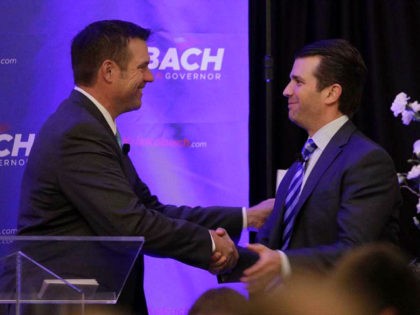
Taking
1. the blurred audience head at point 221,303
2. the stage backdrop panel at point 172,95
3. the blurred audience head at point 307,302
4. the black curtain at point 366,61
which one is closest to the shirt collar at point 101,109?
the stage backdrop panel at point 172,95

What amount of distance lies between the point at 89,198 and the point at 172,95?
1.61 meters

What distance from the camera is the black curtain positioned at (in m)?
4.91

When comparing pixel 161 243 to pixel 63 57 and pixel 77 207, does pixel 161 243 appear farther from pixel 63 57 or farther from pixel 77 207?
pixel 63 57

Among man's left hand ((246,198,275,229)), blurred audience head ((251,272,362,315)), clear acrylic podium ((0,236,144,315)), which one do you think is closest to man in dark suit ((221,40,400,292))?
man's left hand ((246,198,275,229))

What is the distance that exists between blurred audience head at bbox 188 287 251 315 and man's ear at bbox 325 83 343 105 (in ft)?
6.84

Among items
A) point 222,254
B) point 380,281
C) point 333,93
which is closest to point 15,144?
point 222,254

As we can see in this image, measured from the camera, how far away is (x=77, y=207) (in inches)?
123

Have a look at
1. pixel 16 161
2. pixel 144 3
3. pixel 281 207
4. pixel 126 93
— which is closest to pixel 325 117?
pixel 281 207

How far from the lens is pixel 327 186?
342 centimetres

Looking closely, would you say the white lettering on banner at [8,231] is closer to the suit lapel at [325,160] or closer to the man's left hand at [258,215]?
the man's left hand at [258,215]

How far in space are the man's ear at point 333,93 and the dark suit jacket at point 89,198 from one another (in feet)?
2.75

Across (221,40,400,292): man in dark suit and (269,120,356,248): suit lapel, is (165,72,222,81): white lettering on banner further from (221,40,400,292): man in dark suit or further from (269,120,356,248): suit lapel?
(269,120,356,248): suit lapel

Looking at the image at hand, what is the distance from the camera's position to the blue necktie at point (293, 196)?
3525 millimetres

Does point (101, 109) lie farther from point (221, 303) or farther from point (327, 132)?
point (221, 303)
